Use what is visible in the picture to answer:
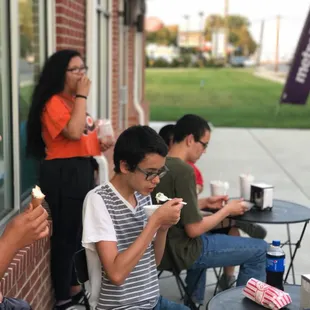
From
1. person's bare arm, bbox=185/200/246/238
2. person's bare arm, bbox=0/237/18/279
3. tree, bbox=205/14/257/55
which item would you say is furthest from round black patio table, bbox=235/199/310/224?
tree, bbox=205/14/257/55

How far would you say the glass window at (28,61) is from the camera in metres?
4.25

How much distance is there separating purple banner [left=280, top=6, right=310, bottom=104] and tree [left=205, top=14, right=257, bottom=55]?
282 feet

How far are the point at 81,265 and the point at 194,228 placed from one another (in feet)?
2.80

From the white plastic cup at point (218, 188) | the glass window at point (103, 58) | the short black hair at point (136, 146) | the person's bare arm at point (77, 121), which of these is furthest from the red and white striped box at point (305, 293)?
the glass window at point (103, 58)

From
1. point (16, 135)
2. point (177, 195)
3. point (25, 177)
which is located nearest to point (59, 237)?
point (25, 177)

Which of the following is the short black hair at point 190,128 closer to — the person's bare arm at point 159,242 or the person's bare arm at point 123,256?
the person's bare arm at point 159,242

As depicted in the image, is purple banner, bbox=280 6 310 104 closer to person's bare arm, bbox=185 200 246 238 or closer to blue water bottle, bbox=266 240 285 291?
person's bare arm, bbox=185 200 246 238

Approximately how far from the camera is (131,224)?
9.32 ft

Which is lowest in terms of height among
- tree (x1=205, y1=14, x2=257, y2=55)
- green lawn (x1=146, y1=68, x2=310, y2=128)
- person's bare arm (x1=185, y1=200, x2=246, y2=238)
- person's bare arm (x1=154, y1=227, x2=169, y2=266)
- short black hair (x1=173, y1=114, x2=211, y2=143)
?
green lawn (x1=146, y1=68, x2=310, y2=128)

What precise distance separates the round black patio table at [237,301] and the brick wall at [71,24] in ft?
9.45

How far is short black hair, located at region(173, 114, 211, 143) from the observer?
3879 millimetres

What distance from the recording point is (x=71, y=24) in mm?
5391

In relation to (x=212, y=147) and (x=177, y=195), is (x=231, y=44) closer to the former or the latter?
(x=212, y=147)

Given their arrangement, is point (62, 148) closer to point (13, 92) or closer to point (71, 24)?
point (13, 92)
